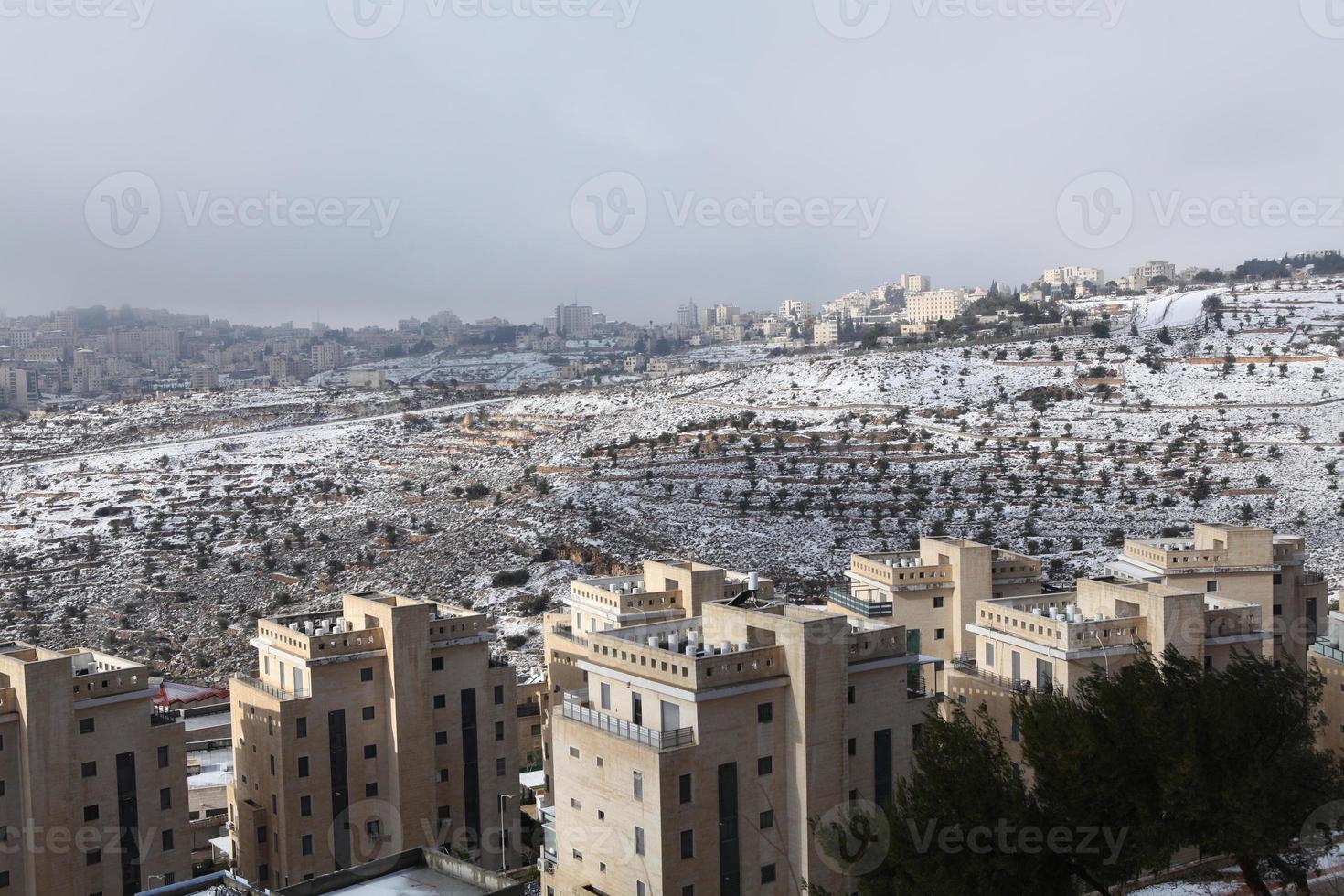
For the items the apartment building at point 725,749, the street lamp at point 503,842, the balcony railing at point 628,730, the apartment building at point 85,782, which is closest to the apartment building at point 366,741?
the street lamp at point 503,842

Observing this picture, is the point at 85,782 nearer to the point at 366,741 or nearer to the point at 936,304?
the point at 366,741

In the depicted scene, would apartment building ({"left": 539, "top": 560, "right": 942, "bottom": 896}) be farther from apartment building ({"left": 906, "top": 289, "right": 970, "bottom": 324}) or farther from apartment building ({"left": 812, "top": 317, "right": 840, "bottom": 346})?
apartment building ({"left": 906, "top": 289, "right": 970, "bottom": 324})

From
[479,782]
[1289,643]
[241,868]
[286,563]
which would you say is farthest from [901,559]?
[286,563]

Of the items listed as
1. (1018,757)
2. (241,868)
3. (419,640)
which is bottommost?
(241,868)

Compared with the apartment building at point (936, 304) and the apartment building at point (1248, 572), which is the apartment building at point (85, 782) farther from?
the apartment building at point (936, 304)

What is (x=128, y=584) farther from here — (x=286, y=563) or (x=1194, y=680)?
(x=1194, y=680)

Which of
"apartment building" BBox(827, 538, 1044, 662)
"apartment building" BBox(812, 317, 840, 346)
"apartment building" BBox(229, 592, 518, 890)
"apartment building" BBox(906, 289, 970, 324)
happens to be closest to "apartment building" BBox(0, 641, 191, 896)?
"apartment building" BBox(229, 592, 518, 890)

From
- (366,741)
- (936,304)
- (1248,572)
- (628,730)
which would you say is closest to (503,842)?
(366,741)
